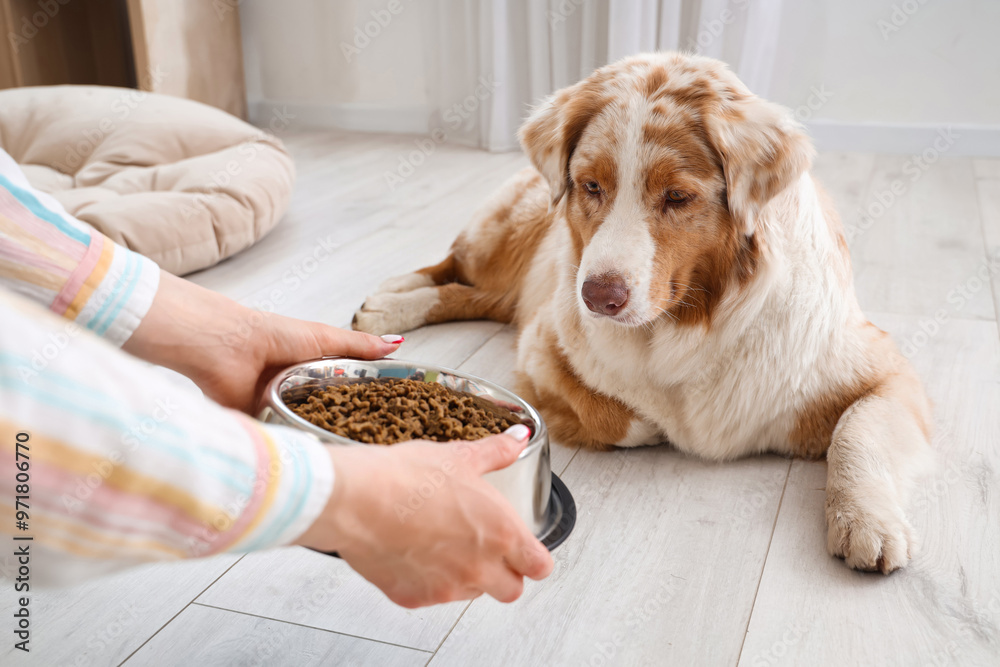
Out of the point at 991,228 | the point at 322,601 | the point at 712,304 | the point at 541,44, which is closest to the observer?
the point at 322,601

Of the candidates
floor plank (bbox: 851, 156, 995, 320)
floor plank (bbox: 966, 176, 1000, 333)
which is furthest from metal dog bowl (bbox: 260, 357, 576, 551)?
A: floor plank (bbox: 966, 176, 1000, 333)

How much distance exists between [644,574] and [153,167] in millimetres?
2604

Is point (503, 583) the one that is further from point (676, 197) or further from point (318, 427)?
point (676, 197)

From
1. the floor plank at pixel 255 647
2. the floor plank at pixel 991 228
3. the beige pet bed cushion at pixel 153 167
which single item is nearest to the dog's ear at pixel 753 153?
the floor plank at pixel 255 647

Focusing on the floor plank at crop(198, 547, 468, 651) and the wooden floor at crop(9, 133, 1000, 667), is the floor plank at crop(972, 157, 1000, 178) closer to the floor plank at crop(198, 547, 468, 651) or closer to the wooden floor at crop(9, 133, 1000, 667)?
the wooden floor at crop(9, 133, 1000, 667)

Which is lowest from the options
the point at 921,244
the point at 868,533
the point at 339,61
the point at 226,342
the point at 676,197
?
the point at 921,244

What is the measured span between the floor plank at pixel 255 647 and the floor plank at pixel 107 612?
1.5 inches

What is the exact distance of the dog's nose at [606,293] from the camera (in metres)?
1.40

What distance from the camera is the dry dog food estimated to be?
105cm

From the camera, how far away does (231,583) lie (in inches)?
50.2

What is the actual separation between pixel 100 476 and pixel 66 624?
2.49 feet

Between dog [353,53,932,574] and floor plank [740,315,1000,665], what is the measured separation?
51 millimetres

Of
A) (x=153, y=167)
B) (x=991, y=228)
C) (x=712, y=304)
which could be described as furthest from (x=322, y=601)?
(x=991, y=228)

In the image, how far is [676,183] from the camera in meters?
1.41
